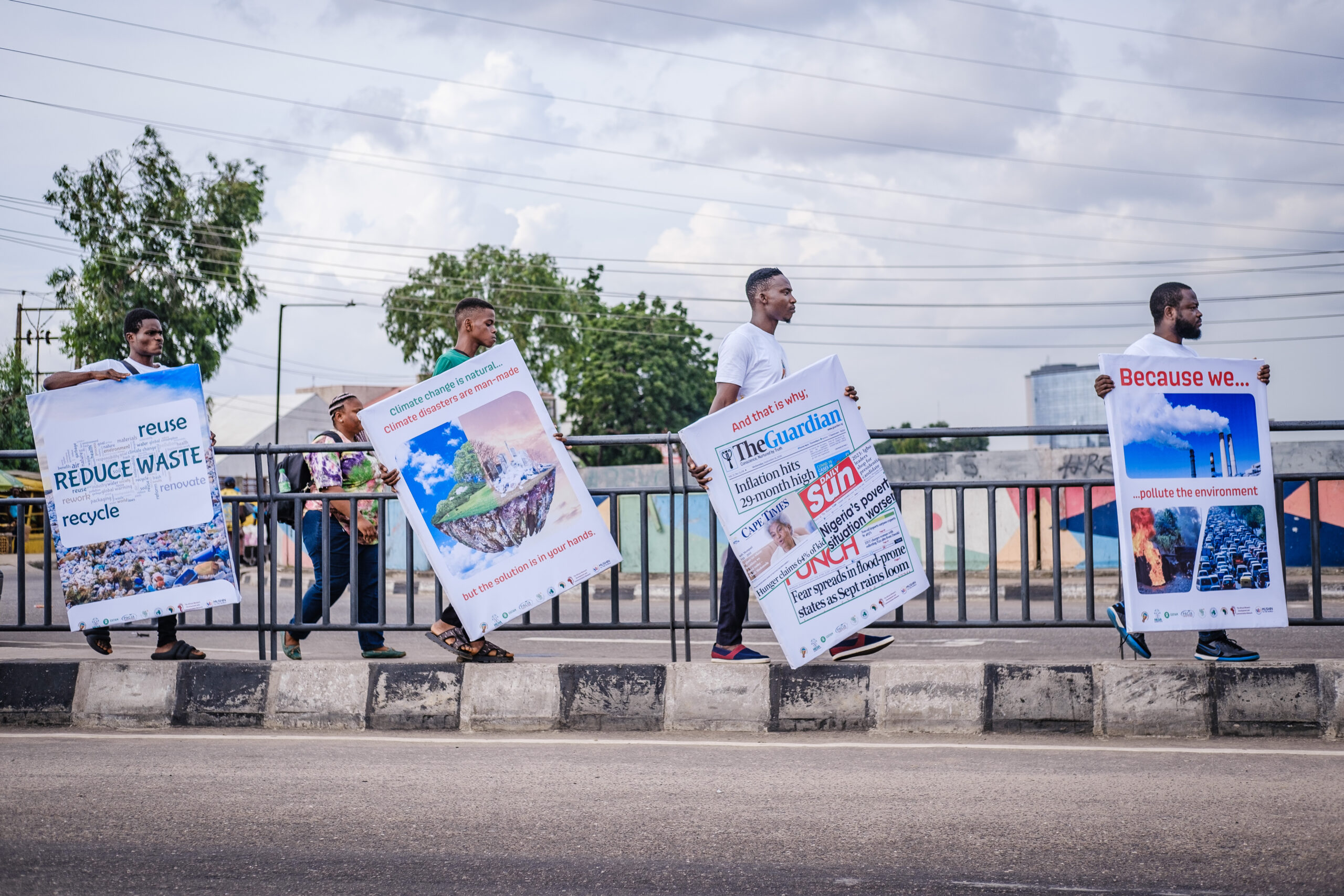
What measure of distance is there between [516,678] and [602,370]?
49.9 m

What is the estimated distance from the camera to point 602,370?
5575 cm

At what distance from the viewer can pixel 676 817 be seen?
4.30 m

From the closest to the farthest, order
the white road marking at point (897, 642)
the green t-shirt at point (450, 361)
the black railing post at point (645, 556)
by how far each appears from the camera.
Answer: the black railing post at point (645, 556) < the green t-shirt at point (450, 361) < the white road marking at point (897, 642)

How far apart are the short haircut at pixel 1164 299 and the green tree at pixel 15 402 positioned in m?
50.0

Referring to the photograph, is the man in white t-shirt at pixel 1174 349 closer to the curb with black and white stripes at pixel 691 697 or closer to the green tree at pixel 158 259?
the curb with black and white stripes at pixel 691 697

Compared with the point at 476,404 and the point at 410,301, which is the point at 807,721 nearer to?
the point at 476,404

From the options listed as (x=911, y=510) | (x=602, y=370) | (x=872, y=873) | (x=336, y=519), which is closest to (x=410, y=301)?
(x=602, y=370)

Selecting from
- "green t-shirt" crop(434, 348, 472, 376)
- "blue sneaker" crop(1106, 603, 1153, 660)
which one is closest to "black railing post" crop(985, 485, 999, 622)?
"blue sneaker" crop(1106, 603, 1153, 660)

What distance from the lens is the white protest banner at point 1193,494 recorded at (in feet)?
18.8

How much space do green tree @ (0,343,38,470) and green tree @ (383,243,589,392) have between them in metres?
15.2

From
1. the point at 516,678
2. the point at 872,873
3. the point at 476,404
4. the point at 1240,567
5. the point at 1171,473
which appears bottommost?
the point at 872,873

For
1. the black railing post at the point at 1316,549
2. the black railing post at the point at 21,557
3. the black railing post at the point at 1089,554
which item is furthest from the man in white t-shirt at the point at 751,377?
the black railing post at the point at 21,557

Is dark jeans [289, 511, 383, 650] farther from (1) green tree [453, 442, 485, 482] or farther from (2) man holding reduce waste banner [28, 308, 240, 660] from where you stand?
(1) green tree [453, 442, 485, 482]

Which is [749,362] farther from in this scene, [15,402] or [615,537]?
[15,402]
